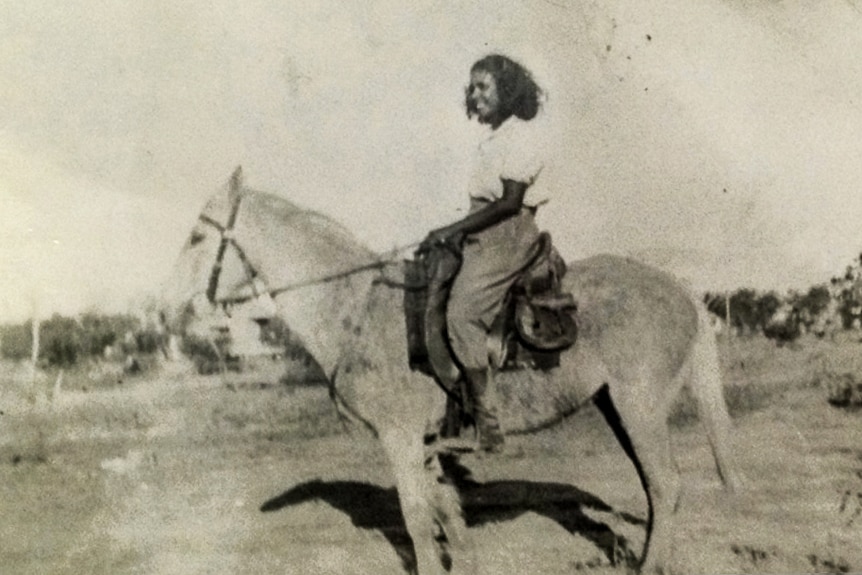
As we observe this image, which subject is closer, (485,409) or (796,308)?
(485,409)

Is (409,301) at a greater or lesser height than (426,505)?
greater

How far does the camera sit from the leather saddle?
2438 mm

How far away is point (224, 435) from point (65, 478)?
48 centimetres

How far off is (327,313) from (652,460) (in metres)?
1.03

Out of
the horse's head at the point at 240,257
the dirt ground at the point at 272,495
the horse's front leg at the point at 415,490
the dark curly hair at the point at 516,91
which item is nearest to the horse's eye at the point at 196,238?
the horse's head at the point at 240,257

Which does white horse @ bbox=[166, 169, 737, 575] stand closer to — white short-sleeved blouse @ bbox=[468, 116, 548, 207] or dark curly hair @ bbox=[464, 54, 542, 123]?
white short-sleeved blouse @ bbox=[468, 116, 548, 207]

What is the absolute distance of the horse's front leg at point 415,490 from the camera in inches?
96.8

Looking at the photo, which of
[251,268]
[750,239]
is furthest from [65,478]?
[750,239]

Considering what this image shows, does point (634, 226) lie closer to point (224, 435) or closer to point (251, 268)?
point (251, 268)

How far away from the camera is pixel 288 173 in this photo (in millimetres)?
2523

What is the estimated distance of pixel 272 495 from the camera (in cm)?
248

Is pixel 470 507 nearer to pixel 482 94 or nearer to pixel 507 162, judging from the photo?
pixel 507 162

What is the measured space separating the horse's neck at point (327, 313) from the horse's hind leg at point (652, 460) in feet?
2.49

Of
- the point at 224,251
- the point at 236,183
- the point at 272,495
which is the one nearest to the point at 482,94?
the point at 236,183
